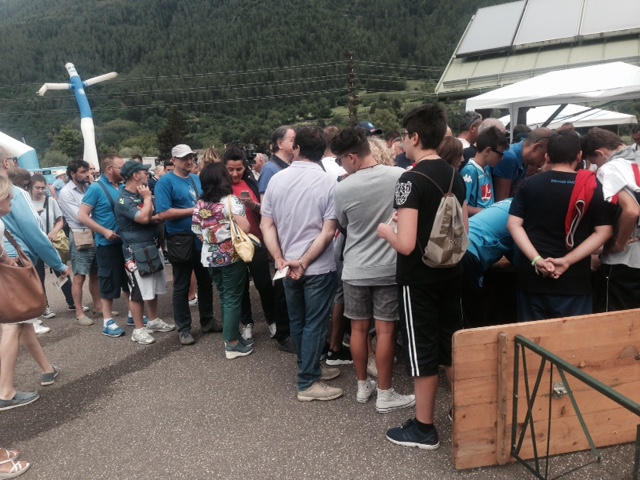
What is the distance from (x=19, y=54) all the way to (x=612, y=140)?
14244 centimetres

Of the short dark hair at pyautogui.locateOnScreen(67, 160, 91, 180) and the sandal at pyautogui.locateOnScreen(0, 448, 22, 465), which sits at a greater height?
the short dark hair at pyautogui.locateOnScreen(67, 160, 91, 180)

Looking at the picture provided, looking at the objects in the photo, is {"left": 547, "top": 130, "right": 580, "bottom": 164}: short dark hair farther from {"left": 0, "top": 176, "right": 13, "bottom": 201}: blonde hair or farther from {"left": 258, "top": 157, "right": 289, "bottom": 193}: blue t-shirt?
{"left": 0, "top": 176, "right": 13, "bottom": 201}: blonde hair

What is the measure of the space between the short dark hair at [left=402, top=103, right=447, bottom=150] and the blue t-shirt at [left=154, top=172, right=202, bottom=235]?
277 cm

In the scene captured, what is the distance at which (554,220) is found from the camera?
8.92 ft

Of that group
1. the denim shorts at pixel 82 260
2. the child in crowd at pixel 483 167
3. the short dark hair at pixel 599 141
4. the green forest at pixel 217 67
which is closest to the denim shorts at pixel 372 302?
the child in crowd at pixel 483 167

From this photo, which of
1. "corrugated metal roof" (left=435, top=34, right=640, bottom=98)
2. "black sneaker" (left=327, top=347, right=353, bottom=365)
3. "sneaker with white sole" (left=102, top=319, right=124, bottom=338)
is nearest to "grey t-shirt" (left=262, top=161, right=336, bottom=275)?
"black sneaker" (left=327, top=347, right=353, bottom=365)

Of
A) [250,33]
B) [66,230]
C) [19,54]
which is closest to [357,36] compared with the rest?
[250,33]

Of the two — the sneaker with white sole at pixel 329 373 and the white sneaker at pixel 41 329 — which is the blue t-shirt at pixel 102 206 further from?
the sneaker with white sole at pixel 329 373

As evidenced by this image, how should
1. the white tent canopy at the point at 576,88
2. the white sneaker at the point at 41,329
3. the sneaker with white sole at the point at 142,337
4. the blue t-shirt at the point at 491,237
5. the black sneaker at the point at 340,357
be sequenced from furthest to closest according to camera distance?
the white tent canopy at the point at 576,88 < the white sneaker at the point at 41,329 < the sneaker with white sole at the point at 142,337 < the black sneaker at the point at 340,357 < the blue t-shirt at the point at 491,237

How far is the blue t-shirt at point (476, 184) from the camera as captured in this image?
4.00 m

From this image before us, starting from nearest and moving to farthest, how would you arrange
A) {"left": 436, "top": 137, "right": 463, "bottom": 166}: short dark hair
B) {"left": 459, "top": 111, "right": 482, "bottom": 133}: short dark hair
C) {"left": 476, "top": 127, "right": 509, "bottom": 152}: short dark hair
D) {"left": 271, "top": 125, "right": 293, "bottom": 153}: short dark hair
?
{"left": 436, "top": 137, "right": 463, "bottom": 166}: short dark hair → {"left": 476, "top": 127, "right": 509, "bottom": 152}: short dark hair → {"left": 271, "top": 125, "right": 293, "bottom": 153}: short dark hair → {"left": 459, "top": 111, "right": 482, "bottom": 133}: short dark hair

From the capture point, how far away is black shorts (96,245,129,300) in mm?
4973

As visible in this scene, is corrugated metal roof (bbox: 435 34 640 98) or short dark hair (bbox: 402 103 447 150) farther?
corrugated metal roof (bbox: 435 34 640 98)

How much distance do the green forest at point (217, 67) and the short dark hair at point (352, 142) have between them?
7772 cm
